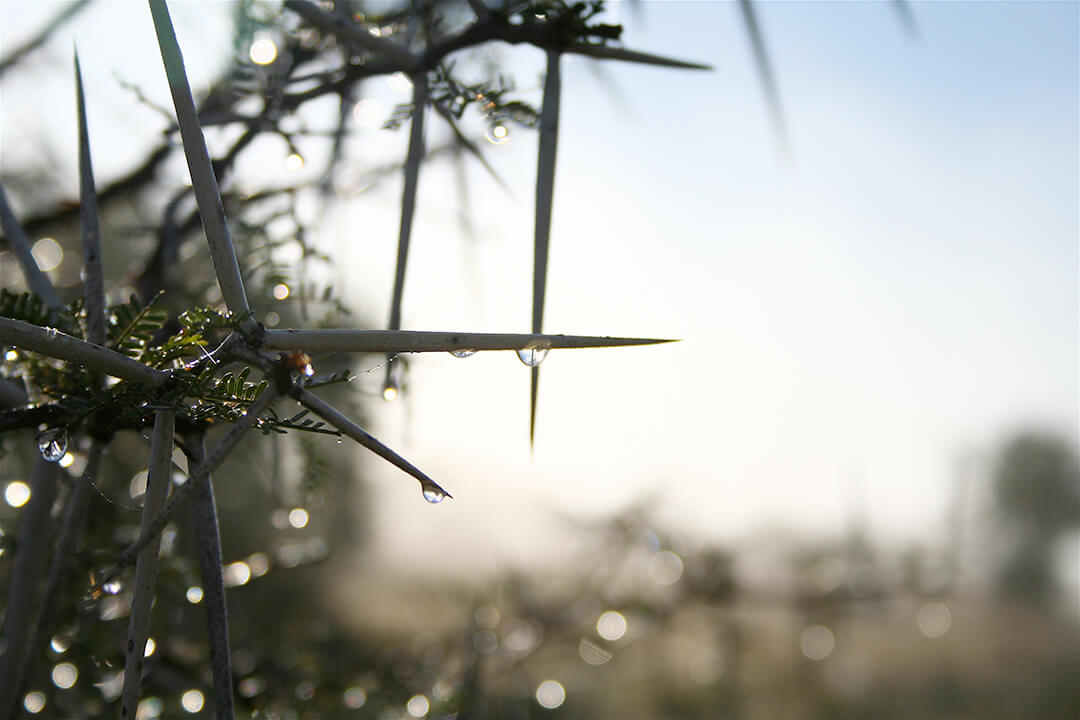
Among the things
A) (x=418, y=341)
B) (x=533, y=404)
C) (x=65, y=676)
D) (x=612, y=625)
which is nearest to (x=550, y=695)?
(x=612, y=625)

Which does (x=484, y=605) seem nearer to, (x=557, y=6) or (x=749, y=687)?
(x=557, y=6)

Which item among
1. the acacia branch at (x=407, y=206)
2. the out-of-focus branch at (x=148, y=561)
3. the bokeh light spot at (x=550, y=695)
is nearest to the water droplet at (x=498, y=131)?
the acacia branch at (x=407, y=206)

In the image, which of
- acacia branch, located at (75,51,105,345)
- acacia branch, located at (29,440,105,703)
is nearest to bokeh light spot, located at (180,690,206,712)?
acacia branch, located at (29,440,105,703)

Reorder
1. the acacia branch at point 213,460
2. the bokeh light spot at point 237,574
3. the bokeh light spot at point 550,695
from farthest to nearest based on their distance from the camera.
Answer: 1. the bokeh light spot at point 550,695
2. the bokeh light spot at point 237,574
3. the acacia branch at point 213,460

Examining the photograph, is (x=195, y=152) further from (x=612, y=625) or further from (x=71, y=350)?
(x=612, y=625)

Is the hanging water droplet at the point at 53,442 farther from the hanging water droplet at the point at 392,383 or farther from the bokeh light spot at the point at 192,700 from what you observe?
the bokeh light spot at the point at 192,700

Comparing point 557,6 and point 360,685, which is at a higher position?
point 557,6

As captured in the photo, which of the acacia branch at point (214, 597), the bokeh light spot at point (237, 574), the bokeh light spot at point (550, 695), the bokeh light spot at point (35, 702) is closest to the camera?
the acacia branch at point (214, 597)

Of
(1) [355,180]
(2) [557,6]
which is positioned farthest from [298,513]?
(2) [557,6]

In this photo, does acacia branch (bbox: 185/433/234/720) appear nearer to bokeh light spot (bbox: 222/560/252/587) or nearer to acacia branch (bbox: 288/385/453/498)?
acacia branch (bbox: 288/385/453/498)
